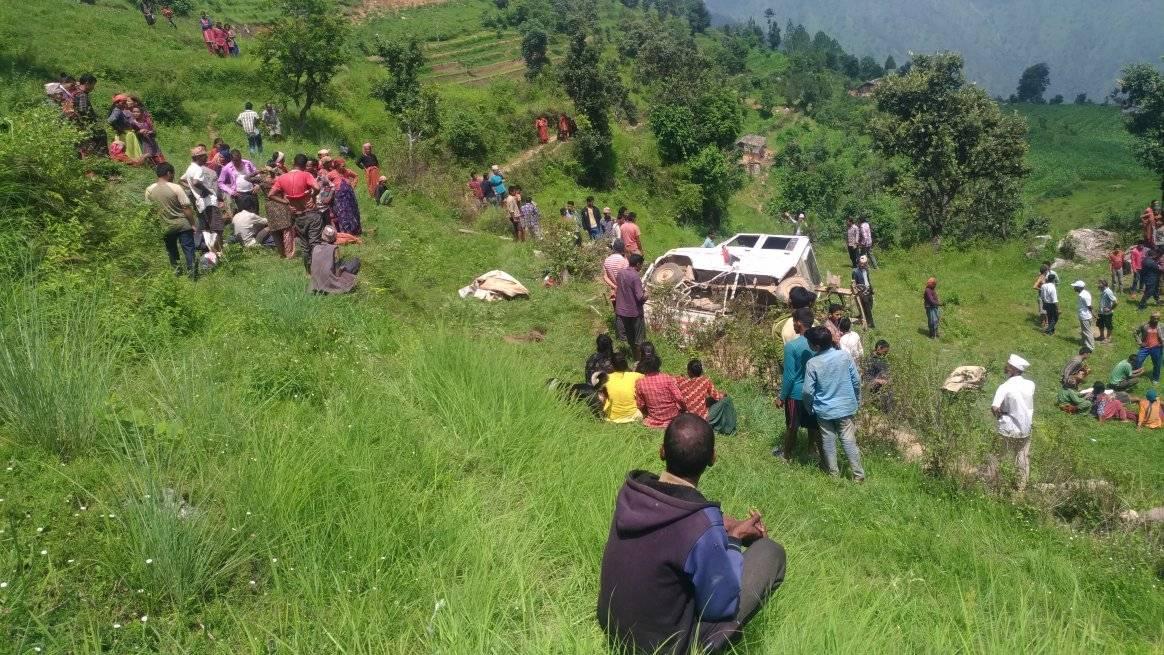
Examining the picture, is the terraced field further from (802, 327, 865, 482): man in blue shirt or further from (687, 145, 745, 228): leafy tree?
(802, 327, 865, 482): man in blue shirt

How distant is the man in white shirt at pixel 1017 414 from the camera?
6129 mm

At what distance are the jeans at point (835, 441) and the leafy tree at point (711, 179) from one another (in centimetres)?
2272

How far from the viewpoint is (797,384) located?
612 cm

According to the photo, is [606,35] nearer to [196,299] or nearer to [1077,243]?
[1077,243]

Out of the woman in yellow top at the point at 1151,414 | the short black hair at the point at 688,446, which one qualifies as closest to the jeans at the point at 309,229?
the short black hair at the point at 688,446

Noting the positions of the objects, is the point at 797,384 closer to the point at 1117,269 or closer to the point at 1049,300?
the point at 1049,300

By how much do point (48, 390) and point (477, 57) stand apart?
56658 millimetres

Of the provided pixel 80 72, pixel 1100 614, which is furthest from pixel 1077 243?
pixel 80 72

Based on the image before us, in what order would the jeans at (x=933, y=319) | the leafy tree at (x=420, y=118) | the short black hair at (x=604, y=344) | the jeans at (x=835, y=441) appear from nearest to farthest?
the jeans at (x=835, y=441), the short black hair at (x=604, y=344), the jeans at (x=933, y=319), the leafy tree at (x=420, y=118)

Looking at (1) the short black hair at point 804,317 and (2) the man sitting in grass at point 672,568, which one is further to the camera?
(1) the short black hair at point 804,317

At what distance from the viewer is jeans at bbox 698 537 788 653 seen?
249 centimetres

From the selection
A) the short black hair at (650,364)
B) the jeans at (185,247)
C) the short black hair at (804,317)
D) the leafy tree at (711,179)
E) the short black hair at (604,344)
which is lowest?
the leafy tree at (711,179)

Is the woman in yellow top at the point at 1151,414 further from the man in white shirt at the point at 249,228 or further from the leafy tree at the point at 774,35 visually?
the leafy tree at the point at 774,35

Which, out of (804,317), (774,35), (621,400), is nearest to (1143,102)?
(804,317)
